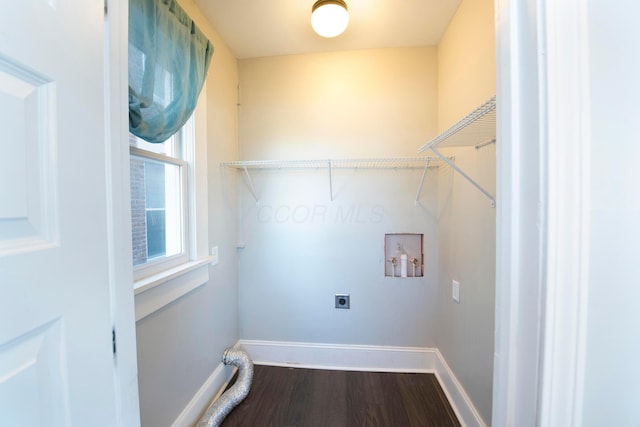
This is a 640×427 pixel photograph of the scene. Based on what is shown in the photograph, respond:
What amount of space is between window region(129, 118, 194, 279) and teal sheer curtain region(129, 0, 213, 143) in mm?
171

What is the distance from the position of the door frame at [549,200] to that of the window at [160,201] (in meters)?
1.44

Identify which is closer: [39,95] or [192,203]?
[39,95]

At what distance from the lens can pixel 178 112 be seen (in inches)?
46.3

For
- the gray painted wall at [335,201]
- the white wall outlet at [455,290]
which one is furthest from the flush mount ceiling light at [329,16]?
the white wall outlet at [455,290]

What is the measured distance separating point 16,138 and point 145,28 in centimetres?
97

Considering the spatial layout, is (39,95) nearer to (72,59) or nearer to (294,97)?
(72,59)

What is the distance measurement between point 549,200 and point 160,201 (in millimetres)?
1626

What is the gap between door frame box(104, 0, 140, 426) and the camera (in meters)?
0.55

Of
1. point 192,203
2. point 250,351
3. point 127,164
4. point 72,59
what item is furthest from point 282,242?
point 72,59

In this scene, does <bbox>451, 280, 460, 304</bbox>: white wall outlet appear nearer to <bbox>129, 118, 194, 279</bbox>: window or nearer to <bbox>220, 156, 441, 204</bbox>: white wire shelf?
<bbox>220, 156, 441, 204</bbox>: white wire shelf

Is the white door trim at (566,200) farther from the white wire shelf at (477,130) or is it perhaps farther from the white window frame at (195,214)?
the white window frame at (195,214)

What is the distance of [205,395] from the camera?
4.83 ft

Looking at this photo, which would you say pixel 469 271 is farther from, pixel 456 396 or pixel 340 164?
pixel 340 164

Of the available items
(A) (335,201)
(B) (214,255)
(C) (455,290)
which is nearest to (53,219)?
(B) (214,255)
